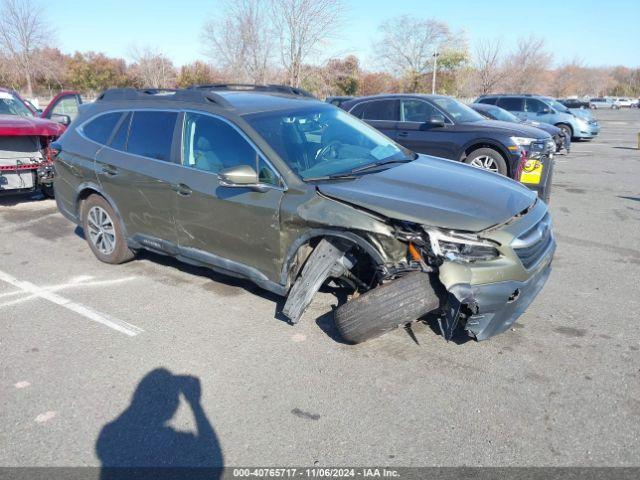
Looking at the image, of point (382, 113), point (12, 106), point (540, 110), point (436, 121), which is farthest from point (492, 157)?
point (540, 110)

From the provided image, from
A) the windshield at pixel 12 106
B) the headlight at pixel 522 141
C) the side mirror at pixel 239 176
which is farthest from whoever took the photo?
the windshield at pixel 12 106

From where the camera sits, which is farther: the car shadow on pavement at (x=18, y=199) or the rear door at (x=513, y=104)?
the rear door at (x=513, y=104)

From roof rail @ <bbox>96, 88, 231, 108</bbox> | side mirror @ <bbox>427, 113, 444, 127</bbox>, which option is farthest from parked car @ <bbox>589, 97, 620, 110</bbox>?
roof rail @ <bbox>96, 88, 231, 108</bbox>

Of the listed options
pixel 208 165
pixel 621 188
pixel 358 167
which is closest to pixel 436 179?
pixel 358 167

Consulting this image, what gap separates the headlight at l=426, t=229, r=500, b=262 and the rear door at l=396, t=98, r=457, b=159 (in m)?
6.00

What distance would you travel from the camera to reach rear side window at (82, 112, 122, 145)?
522cm

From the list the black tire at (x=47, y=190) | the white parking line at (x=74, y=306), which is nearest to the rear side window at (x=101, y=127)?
the white parking line at (x=74, y=306)

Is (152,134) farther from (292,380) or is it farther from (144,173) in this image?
(292,380)

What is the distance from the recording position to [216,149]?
4.30 m

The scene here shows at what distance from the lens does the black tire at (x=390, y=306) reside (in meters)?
3.37

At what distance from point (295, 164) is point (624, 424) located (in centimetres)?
274

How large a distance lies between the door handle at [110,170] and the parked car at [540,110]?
654 inches

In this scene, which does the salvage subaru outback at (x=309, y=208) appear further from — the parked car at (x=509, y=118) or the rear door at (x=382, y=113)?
the parked car at (x=509, y=118)

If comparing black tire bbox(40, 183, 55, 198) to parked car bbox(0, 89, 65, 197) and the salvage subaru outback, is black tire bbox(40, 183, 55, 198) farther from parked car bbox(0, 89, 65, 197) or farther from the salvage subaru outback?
the salvage subaru outback
